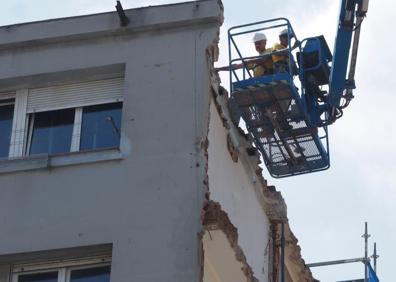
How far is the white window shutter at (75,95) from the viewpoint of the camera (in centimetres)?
1461

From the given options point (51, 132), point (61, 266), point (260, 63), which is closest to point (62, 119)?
point (51, 132)

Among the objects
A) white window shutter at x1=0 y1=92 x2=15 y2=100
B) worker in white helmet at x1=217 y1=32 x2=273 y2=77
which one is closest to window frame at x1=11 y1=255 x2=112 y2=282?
white window shutter at x1=0 y1=92 x2=15 y2=100

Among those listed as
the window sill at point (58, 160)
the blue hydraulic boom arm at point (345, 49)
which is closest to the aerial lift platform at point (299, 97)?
the blue hydraulic boom arm at point (345, 49)

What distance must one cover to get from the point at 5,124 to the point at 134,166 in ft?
7.29

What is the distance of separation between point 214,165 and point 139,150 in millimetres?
1127

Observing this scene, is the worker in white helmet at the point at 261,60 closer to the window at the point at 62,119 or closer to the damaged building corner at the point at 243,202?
the damaged building corner at the point at 243,202

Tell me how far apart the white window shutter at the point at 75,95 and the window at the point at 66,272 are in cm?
234

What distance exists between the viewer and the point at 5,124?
1479 centimetres

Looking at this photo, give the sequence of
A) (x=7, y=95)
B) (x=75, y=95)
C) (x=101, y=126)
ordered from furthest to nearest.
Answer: (x=7, y=95) → (x=75, y=95) → (x=101, y=126)

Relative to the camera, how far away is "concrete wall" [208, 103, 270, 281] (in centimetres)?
1439

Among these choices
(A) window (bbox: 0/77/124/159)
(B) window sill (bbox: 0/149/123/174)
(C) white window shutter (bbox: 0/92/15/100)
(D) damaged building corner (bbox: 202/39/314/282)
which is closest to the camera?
(B) window sill (bbox: 0/149/123/174)

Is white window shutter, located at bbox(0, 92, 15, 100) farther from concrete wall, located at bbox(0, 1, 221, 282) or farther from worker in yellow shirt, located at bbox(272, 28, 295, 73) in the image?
worker in yellow shirt, located at bbox(272, 28, 295, 73)

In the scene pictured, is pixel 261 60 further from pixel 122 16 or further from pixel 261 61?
pixel 122 16

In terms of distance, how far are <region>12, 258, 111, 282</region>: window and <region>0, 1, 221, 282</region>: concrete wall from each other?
0.28 metres
